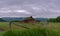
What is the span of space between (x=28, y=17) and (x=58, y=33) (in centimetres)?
429

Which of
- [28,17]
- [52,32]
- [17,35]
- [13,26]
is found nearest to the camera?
[17,35]

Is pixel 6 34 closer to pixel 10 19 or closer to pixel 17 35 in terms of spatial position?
pixel 17 35

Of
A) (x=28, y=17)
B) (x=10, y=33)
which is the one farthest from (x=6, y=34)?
(x=28, y=17)

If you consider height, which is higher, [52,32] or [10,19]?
[10,19]

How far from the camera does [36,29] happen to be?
28.7 ft

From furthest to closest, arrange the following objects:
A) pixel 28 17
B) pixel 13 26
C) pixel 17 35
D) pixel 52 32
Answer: pixel 28 17 → pixel 13 26 → pixel 52 32 → pixel 17 35

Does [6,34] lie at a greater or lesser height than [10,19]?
lesser

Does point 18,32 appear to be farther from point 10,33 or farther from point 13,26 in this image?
point 13,26

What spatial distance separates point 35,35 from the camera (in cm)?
852

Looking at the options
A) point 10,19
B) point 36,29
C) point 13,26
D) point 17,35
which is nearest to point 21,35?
point 17,35

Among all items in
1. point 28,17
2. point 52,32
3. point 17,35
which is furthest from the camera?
point 28,17

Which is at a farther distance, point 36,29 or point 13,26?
point 13,26

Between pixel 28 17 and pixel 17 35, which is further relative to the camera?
pixel 28 17

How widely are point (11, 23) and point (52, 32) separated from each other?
7.55 ft
